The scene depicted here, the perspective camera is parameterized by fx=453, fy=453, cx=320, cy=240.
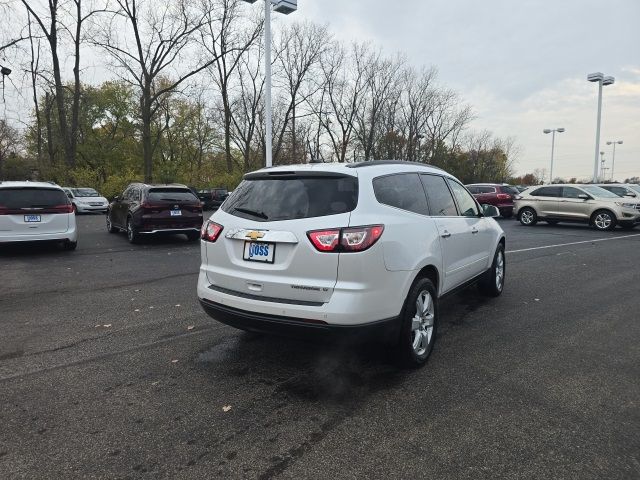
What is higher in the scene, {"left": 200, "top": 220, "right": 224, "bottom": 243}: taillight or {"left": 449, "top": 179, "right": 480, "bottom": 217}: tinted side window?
{"left": 449, "top": 179, "right": 480, "bottom": 217}: tinted side window

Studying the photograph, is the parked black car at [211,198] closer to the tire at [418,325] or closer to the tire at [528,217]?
the tire at [528,217]

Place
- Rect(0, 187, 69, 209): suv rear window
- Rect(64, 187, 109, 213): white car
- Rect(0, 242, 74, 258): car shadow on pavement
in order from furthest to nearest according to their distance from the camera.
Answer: Rect(64, 187, 109, 213): white car → Rect(0, 242, 74, 258): car shadow on pavement → Rect(0, 187, 69, 209): suv rear window

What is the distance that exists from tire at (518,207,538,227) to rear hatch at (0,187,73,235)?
16.7 meters

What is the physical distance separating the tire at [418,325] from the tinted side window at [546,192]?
1668 centimetres

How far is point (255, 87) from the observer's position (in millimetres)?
42469

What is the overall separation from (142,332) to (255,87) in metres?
40.8

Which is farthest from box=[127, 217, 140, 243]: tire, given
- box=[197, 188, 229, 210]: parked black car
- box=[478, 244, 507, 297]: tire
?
box=[197, 188, 229, 210]: parked black car

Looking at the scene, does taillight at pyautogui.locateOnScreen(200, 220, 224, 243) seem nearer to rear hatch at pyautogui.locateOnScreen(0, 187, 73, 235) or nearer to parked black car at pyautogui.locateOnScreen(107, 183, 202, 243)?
rear hatch at pyautogui.locateOnScreen(0, 187, 73, 235)

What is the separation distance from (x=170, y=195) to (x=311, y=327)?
9577 millimetres

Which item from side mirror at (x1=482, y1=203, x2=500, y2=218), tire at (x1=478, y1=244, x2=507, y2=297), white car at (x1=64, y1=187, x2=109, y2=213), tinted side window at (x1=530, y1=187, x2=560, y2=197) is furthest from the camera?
white car at (x1=64, y1=187, x2=109, y2=213)

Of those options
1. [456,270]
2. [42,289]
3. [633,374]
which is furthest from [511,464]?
[42,289]

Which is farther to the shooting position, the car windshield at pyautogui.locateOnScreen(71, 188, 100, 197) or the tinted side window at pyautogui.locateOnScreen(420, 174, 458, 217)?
the car windshield at pyautogui.locateOnScreen(71, 188, 100, 197)

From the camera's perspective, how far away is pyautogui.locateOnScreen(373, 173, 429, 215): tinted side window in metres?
3.74

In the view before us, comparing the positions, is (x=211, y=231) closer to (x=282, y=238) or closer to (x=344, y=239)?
(x=282, y=238)
